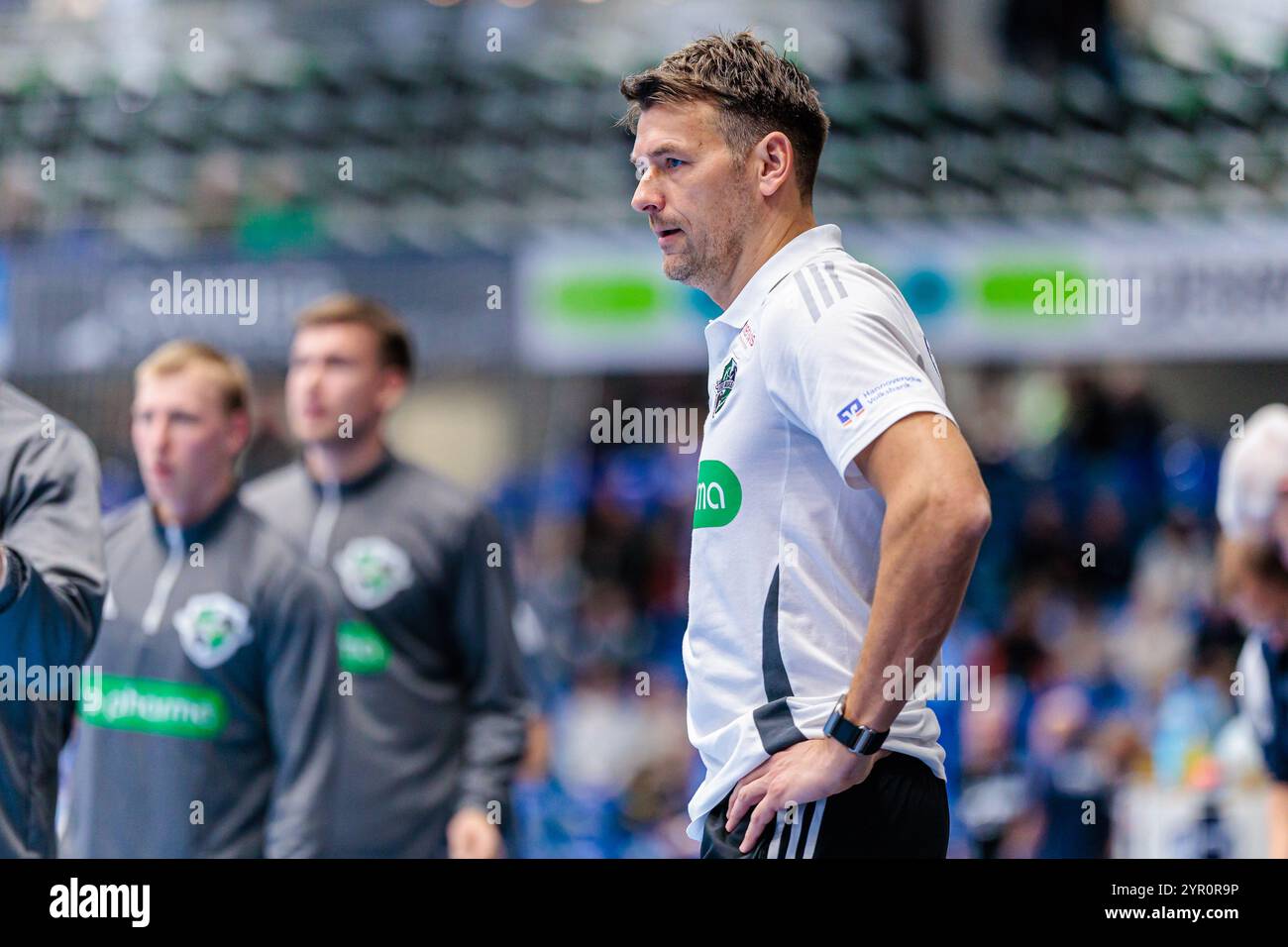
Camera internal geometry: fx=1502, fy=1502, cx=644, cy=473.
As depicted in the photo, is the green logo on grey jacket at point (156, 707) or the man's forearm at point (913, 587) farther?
the green logo on grey jacket at point (156, 707)

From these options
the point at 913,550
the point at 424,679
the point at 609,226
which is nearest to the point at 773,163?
the point at 913,550

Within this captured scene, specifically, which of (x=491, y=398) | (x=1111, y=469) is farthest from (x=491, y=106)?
(x=1111, y=469)

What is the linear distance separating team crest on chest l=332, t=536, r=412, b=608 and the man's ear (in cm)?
258

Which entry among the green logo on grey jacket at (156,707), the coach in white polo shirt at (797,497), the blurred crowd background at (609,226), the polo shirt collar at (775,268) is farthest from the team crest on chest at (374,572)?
the blurred crowd background at (609,226)

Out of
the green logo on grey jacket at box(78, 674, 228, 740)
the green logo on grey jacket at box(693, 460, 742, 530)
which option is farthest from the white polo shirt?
the green logo on grey jacket at box(78, 674, 228, 740)

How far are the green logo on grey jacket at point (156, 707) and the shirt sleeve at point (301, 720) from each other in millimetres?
158

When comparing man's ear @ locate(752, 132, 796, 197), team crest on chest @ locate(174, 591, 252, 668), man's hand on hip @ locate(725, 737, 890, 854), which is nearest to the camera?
man's hand on hip @ locate(725, 737, 890, 854)

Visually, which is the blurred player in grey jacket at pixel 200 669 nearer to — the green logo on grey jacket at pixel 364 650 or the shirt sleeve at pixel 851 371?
the green logo on grey jacket at pixel 364 650

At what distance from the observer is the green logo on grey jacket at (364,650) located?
4.64 m

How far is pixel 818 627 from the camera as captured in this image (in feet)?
7.36

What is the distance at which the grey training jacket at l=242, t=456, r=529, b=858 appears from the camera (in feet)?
14.9

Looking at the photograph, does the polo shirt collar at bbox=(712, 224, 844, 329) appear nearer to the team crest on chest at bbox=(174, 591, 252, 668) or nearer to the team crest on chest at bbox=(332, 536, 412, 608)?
the team crest on chest at bbox=(174, 591, 252, 668)

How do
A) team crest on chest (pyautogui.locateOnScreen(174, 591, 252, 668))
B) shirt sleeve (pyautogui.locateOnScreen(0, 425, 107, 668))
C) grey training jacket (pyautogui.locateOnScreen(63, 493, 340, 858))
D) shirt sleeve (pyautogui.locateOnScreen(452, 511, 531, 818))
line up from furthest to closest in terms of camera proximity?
shirt sleeve (pyautogui.locateOnScreen(452, 511, 531, 818)) → team crest on chest (pyautogui.locateOnScreen(174, 591, 252, 668)) → grey training jacket (pyautogui.locateOnScreen(63, 493, 340, 858)) → shirt sleeve (pyautogui.locateOnScreen(0, 425, 107, 668))

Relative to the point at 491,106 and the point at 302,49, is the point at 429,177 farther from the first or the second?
the point at 302,49
